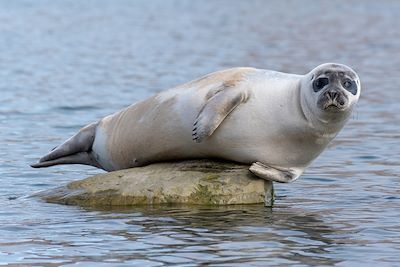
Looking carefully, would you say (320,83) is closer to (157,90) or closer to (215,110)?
(215,110)

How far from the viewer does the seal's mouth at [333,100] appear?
862 cm

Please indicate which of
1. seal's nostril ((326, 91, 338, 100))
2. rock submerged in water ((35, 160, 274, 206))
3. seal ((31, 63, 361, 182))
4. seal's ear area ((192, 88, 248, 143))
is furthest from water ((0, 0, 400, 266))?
seal's nostril ((326, 91, 338, 100))

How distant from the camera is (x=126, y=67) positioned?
2270 centimetres

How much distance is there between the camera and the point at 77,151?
10.3 metres

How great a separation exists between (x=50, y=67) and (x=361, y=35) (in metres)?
12.0

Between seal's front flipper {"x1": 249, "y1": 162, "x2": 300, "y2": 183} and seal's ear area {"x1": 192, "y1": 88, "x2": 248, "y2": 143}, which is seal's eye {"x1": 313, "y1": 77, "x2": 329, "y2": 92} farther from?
seal's front flipper {"x1": 249, "y1": 162, "x2": 300, "y2": 183}

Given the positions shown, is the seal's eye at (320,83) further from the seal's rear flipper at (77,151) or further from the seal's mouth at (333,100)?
the seal's rear flipper at (77,151)

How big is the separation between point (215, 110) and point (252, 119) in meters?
0.33

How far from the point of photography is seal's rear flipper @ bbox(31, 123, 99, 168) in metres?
10.3

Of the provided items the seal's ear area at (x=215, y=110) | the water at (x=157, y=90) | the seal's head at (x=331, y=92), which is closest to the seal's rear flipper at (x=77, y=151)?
the water at (x=157, y=90)

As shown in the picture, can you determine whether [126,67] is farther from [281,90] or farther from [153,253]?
[153,253]

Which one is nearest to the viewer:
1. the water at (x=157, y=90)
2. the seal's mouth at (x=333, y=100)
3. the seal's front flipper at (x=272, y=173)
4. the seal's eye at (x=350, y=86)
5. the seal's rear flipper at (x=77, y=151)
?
the water at (x=157, y=90)

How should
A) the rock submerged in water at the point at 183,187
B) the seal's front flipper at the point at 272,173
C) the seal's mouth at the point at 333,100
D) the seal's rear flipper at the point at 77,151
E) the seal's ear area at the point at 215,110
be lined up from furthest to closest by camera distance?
the seal's rear flipper at the point at 77,151 → the rock submerged in water at the point at 183,187 → the seal's front flipper at the point at 272,173 → the seal's ear area at the point at 215,110 → the seal's mouth at the point at 333,100

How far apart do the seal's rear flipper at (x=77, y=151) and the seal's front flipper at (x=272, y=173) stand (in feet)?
5.70
